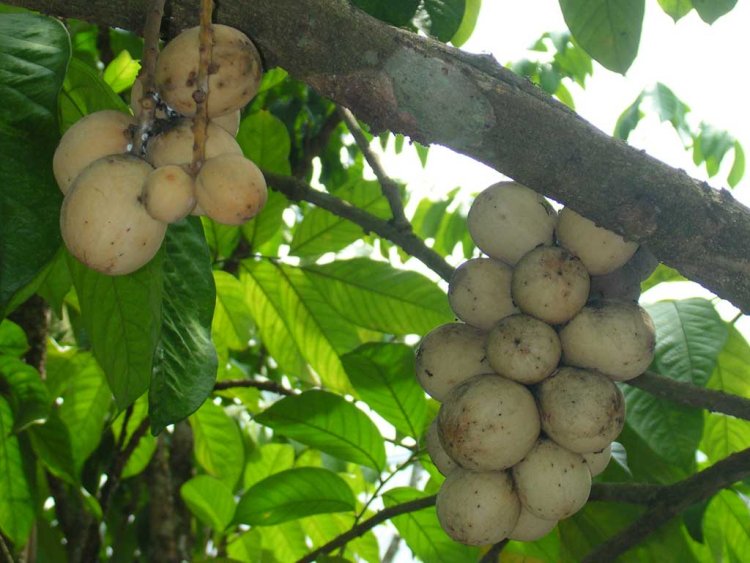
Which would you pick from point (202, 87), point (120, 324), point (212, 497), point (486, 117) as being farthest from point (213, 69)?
point (212, 497)

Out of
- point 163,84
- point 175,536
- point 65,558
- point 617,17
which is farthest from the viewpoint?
point 65,558

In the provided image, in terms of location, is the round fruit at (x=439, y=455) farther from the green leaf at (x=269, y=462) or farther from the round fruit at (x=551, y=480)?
the green leaf at (x=269, y=462)

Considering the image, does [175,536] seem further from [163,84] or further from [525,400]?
[163,84]

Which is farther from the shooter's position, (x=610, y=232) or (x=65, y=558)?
(x=65, y=558)

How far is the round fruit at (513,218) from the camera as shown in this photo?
1.19 meters

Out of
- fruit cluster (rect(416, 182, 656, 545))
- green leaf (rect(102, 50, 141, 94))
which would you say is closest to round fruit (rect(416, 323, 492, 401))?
fruit cluster (rect(416, 182, 656, 545))

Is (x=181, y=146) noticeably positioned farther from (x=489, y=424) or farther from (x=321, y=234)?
(x=321, y=234)

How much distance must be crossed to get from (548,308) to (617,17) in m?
0.48

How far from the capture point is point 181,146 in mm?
868

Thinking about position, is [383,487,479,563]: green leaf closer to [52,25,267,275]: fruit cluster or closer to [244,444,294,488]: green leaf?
[244,444,294,488]: green leaf

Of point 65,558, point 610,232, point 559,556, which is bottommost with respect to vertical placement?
point 65,558

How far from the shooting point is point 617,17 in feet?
4.18

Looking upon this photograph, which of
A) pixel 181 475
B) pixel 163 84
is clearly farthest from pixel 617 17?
pixel 181 475

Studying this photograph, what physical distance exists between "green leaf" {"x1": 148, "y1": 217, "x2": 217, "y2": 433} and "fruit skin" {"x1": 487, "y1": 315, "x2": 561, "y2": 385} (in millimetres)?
391
